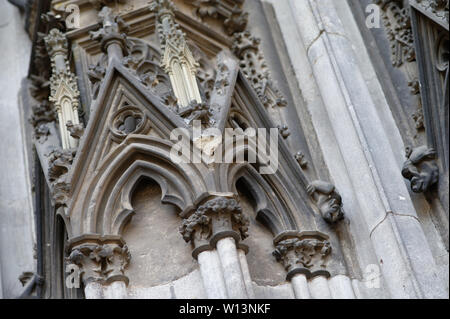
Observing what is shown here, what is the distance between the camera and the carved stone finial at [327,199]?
857 centimetres

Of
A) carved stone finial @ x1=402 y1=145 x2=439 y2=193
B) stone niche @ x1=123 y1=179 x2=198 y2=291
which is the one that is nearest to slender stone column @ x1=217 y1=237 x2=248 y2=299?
stone niche @ x1=123 y1=179 x2=198 y2=291

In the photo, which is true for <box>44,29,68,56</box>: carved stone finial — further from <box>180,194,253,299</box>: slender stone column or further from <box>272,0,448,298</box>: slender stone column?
<box>180,194,253,299</box>: slender stone column

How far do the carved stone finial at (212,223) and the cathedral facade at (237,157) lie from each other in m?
0.01

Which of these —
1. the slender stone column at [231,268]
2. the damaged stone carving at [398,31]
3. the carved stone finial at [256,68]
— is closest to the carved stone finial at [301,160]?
the carved stone finial at [256,68]

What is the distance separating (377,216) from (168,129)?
5.75ft

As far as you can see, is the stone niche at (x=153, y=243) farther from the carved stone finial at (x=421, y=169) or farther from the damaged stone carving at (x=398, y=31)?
the damaged stone carving at (x=398, y=31)

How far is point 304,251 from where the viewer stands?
27.6ft

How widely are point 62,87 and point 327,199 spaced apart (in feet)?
8.19

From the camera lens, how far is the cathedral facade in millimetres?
8062

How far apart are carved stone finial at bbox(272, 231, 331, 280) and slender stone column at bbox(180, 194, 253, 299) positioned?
41 cm

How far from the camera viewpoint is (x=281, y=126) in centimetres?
923

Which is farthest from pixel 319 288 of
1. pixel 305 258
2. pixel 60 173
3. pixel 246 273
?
pixel 60 173
